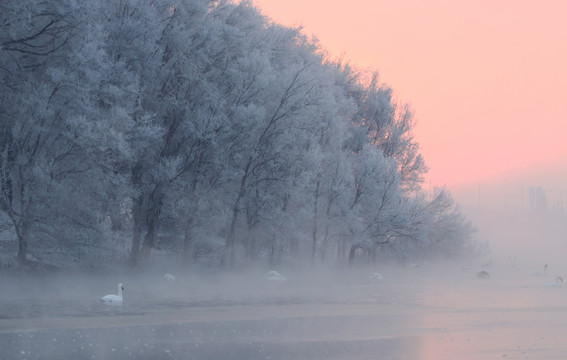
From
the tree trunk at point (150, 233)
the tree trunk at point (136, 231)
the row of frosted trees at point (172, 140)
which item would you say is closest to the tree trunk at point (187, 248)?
the row of frosted trees at point (172, 140)

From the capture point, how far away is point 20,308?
22047 millimetres

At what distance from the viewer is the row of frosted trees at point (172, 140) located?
30.8 m

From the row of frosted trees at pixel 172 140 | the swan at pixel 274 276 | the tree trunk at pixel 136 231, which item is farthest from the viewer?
the swan at pixel 274 276

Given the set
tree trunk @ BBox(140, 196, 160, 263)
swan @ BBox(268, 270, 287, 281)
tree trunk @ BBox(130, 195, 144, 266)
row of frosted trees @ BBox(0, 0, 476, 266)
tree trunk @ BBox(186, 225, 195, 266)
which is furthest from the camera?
swan @ BBox(268, 270, 287, 281)

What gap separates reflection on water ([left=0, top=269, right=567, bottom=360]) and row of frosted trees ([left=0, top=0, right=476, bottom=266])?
11.7ft

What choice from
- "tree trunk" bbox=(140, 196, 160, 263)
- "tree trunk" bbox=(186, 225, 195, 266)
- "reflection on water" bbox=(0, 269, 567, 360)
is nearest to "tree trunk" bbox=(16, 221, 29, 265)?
"reflection on water" bbox=(0, 269, 567, 360)

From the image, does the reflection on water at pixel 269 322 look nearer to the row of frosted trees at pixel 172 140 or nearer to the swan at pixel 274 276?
the row of frosted trees at pixel 172 140

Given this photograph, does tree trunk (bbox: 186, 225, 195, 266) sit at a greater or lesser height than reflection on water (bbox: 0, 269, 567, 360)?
greater

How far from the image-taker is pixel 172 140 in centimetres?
3738

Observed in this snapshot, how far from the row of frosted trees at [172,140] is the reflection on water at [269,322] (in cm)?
358

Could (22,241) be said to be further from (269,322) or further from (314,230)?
(314,230)

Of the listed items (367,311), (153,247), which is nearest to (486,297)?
(367,311)

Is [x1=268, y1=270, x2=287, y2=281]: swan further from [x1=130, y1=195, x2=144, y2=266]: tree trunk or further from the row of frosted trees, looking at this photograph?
[x1=130, y1=195, x2=144, y2=266]: tree trunk

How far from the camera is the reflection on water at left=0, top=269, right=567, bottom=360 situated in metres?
15.9
